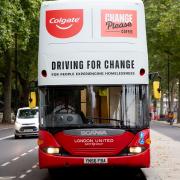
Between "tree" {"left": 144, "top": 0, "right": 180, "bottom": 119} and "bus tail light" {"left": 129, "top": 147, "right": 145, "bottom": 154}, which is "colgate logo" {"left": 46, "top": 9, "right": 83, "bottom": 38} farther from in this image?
"tree" {"left": 144, "top": 0, "right": 180, "bottom": 119}

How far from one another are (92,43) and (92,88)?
95 cm

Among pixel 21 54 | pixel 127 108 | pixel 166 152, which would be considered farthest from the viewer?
pixel 21 54

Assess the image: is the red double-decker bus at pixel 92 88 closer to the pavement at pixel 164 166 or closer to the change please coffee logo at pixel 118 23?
the change please coffee logo at pixel 118 23

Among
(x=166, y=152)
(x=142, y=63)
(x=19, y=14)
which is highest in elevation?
(x=19, y=14)

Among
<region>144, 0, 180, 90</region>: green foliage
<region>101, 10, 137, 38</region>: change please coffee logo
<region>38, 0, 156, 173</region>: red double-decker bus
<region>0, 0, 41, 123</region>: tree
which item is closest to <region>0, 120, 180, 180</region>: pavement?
<region>38, 0, 156, 173</region>: red double-decker bus

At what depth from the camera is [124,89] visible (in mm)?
12359

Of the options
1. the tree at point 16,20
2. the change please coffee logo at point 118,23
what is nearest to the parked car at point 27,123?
the tree at point 16,20

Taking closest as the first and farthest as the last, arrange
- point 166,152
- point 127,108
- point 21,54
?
point 127,108, point 166,152, point 21,54

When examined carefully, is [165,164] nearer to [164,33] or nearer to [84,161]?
[84,161]

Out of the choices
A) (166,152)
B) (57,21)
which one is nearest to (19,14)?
(166,152)

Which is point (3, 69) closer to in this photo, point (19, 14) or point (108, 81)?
point (19, 14)

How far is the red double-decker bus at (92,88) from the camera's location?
12203 mm

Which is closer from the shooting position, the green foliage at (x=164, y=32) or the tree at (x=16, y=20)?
the tree at (x=16, y=20)

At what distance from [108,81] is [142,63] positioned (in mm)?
837
